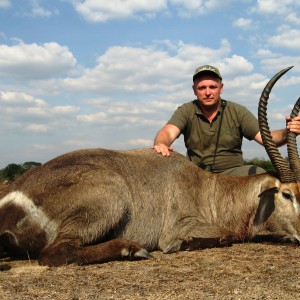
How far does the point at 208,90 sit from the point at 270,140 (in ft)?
5.51

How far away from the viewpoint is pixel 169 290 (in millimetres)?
3705

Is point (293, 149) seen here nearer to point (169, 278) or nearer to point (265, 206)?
point (265, 206)

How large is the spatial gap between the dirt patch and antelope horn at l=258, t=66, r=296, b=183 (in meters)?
1.09

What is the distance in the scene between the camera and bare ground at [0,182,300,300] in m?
3.62

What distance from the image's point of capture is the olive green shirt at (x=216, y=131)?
7535 mm

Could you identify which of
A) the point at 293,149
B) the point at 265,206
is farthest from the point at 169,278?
the point at 293,149

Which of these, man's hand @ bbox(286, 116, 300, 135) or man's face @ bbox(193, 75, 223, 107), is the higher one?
man's face @ bbox(193, 75, 223, 107)

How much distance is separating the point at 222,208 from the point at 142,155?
1271 mm

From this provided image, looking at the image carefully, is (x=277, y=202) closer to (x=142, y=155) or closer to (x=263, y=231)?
(x=263, y=231)

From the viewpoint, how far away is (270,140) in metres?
6.23

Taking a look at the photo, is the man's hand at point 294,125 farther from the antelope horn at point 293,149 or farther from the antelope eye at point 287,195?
the antelope eye at point 287,195

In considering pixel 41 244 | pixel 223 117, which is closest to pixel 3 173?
pixel 223 117

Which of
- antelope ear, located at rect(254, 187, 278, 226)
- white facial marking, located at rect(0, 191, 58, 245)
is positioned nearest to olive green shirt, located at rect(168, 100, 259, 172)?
antelope ear, located at rect(254, 187, 278, 226)

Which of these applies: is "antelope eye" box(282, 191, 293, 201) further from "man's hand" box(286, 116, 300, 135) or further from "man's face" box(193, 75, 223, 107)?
"man's face" box(193, 75, 223, 107)
